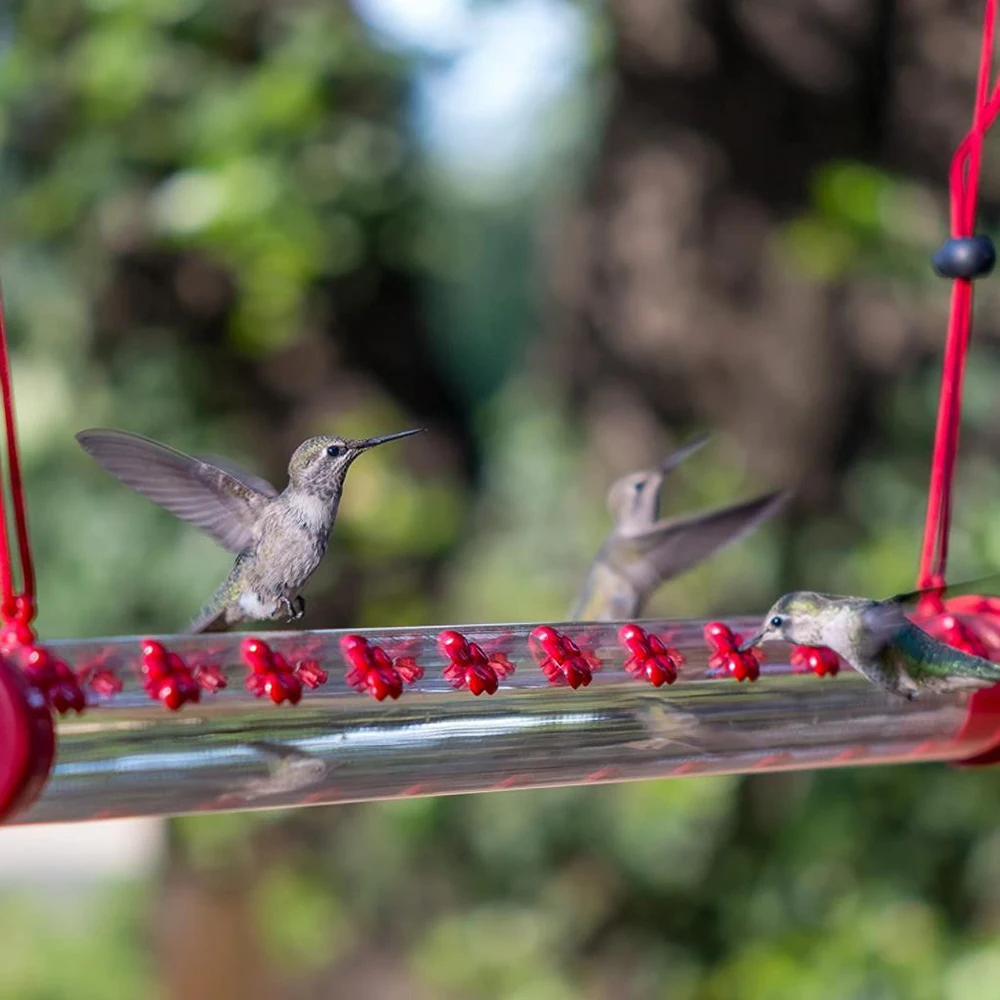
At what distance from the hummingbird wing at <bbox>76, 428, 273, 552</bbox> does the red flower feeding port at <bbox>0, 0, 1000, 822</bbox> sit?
0.11 m

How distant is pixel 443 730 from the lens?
1.43 meters

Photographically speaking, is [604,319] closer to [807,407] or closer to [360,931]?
[807,407]

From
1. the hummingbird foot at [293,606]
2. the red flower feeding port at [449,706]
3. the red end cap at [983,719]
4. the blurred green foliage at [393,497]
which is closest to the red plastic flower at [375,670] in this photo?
the red flower feeding port at [449,706]

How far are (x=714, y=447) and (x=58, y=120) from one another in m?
2.17

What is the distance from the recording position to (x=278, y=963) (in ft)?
15.6

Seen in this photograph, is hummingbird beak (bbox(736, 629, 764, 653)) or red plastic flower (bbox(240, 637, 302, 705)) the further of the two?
hummingbird beak (bbox(736, 629, 764, 653))

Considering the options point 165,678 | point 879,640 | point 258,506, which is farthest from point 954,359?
point 165,678

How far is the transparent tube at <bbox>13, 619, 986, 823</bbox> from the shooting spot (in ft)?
4.11

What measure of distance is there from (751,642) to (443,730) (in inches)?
14.2

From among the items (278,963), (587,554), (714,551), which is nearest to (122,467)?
(714,551)

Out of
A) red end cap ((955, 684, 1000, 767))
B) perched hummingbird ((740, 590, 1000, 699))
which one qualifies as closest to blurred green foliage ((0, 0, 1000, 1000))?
red end cap ((955, 684, 1000, 767))

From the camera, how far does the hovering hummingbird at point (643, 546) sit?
2.00 m

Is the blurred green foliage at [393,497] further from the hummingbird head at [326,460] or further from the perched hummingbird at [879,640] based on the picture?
the hummingbird head at [326,460]

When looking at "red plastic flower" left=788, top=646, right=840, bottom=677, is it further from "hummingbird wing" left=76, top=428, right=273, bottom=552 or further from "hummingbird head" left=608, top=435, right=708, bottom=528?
"hummingbird wing" left=76, top=428, right=273, bottom=552
